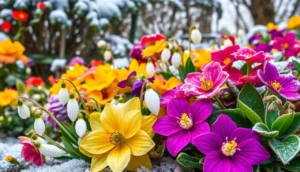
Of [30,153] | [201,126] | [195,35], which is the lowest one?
[30,153]

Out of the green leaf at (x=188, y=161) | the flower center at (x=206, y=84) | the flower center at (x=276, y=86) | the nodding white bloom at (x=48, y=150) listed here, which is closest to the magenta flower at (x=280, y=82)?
the flower center at (x=276, y=86)

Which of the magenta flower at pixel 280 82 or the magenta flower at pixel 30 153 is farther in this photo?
the magenta flower at pixel 30 153

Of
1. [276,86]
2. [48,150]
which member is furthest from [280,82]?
[48,150]

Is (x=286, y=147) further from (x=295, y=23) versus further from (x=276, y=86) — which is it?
(x=295, y=23)

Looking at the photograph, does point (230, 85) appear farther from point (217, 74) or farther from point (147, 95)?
point (147, 95)

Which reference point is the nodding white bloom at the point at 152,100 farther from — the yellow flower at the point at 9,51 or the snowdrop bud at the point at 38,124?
the yellow flower at the point at 9,51

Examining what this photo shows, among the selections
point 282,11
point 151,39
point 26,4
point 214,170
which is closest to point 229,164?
point 214,170
